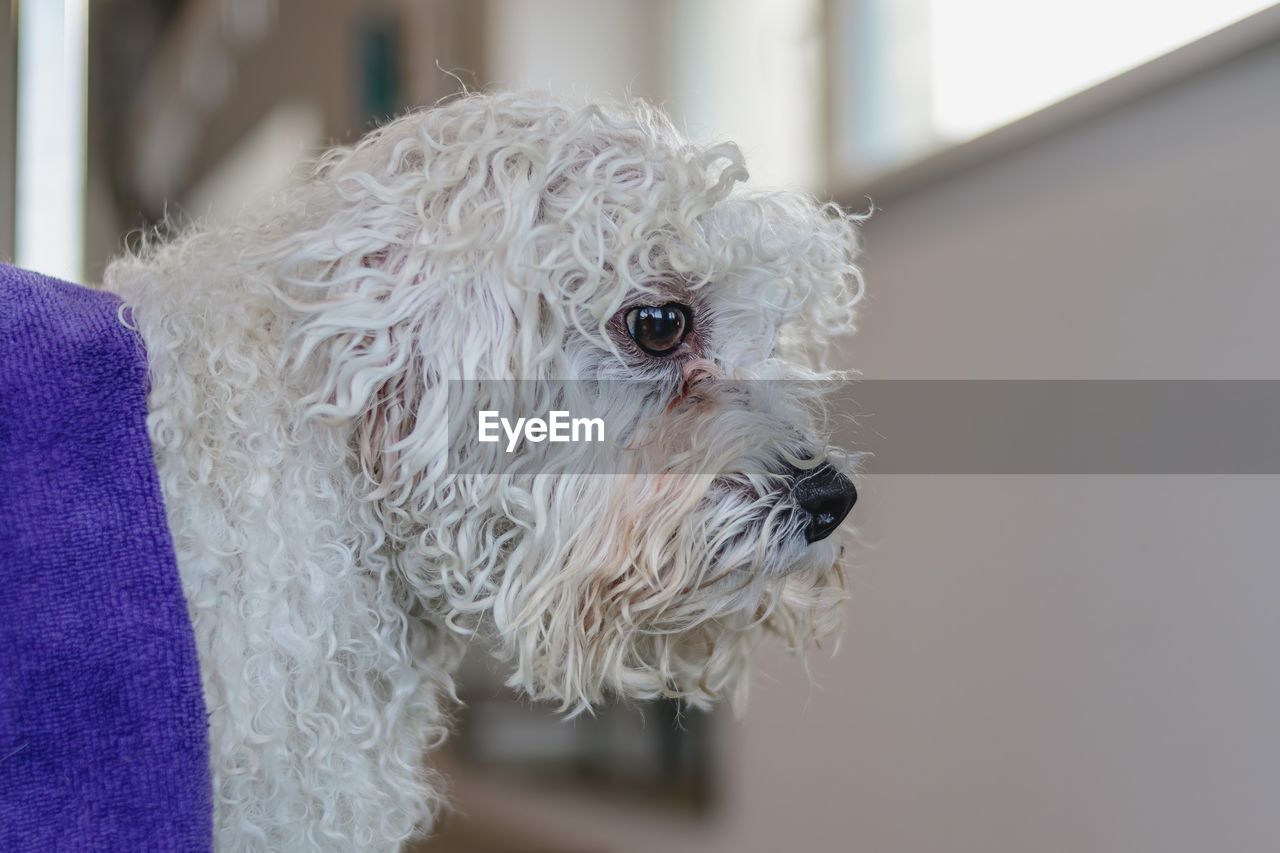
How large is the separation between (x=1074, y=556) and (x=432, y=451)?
0.58 m

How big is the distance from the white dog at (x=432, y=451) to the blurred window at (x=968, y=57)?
0.37m

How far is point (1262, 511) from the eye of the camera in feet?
2.52

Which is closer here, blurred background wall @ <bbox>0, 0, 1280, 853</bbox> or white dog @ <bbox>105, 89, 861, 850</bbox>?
white dog @ <bbox>105, 89, 861, 850</bbox>

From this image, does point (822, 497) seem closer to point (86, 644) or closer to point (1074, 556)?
point (1074, 556)

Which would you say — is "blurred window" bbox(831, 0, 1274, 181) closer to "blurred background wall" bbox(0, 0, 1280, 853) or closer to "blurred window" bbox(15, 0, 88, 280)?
"blurred background wall" bbox(0, 0, 1280, 853)

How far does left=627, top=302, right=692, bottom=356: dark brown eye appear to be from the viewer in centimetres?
75

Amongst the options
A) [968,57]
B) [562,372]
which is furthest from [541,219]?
[968,57]

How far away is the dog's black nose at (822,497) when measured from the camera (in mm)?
732

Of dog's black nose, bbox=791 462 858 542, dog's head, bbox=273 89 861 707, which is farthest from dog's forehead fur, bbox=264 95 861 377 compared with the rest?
dog's black nose, bbox=791 462 858 542

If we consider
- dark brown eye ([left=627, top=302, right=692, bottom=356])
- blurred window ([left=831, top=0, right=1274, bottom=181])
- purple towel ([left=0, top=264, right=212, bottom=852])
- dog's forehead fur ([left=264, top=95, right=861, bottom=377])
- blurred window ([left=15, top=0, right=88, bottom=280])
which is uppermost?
blurred window ([left=15, top=0, right=88, bottom=280])

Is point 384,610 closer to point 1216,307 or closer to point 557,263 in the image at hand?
point 557,263

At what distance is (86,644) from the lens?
60 cm

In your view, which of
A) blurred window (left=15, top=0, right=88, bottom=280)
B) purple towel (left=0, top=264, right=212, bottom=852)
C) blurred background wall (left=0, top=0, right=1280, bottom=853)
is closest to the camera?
purple towel (left=0, top=264, right=212, bottom=852)

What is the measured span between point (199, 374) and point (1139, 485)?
2.34ft
